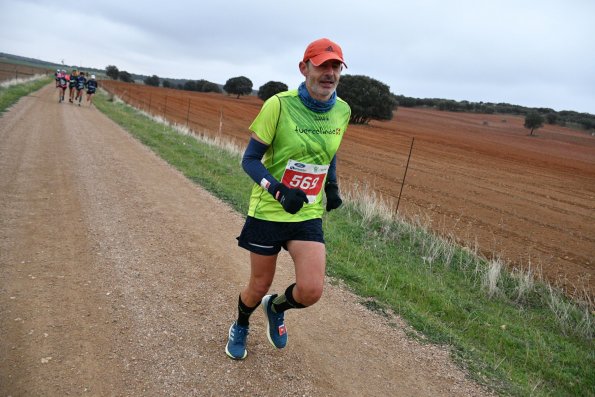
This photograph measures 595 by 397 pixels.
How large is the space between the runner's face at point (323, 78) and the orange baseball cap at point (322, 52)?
0.04m

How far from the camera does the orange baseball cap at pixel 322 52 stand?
2633 mm

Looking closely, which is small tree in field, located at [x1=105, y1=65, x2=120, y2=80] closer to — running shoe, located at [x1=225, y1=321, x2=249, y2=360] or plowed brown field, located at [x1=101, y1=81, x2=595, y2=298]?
plowed brown field, located at [x1=101, y1=81, x2=595, y2=298]

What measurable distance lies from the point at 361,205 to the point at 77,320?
611 cm

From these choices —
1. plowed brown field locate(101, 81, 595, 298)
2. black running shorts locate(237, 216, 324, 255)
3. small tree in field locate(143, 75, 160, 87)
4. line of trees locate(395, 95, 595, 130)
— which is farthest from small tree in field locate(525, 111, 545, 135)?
small tree in field locate(143, 75, 160, 87)

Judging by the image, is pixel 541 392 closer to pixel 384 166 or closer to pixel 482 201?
pixel 482 201

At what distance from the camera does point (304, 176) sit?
2908 millimetres

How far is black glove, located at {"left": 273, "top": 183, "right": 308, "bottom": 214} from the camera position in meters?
2.56

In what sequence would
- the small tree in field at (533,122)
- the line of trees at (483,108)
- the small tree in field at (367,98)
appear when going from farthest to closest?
the line of trees at (483,108) → the small tree in field at (533,122) → the small tree in field at (367,98)

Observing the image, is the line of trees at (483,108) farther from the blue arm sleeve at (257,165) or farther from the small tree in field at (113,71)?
the blue arm sleeve at (257,165)

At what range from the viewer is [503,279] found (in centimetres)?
625

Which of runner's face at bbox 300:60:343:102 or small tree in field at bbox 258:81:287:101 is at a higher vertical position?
small tree in field at bbox 258:81:287:101

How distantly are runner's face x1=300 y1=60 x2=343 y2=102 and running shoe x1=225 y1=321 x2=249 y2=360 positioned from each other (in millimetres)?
1834

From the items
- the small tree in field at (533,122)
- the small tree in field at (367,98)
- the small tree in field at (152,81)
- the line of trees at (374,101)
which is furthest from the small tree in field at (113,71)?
the small tree in field at (533,122)

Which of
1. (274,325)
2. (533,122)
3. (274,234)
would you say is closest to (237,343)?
(274,325)
